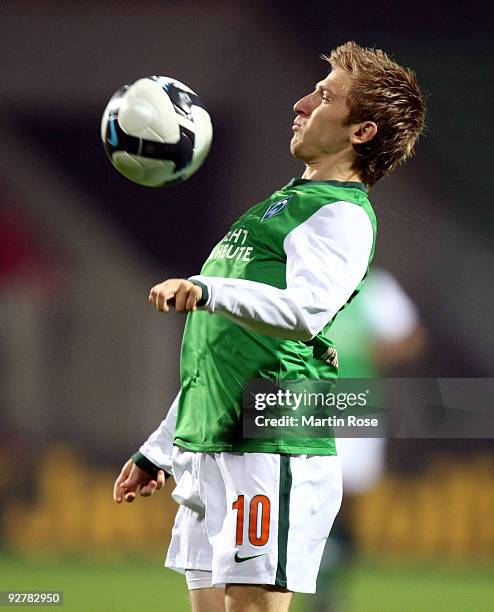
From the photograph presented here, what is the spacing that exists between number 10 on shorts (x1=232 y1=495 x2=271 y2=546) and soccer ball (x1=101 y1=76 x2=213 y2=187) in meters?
0.74

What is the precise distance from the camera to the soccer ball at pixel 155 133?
215 centimetres

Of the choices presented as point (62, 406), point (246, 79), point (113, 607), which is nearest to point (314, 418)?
point (113, 607)

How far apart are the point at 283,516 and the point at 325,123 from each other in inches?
33.2

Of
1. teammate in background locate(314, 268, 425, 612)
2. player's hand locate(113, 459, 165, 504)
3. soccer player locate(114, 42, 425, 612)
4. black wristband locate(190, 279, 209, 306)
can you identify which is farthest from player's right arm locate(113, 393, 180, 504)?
teammate in background locate(314, 268, 425, 612)

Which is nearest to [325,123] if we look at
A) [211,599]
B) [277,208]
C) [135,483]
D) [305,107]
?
[305,107]

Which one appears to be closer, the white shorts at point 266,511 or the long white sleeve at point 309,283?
the long white sleeve at point 309,283

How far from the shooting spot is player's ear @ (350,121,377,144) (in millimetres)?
2152

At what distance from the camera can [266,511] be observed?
6.16 ft

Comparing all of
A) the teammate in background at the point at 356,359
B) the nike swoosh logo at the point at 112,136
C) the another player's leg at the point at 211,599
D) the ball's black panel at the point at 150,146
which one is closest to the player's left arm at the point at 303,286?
the ball's black panel at the point at 150,146

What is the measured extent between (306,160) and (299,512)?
0.77m

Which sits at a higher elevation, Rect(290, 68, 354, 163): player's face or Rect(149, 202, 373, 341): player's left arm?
Rect(290, 68, 354, 163): player's face

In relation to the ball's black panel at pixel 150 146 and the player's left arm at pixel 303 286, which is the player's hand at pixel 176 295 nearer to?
the player's left arm at pixel 303 286

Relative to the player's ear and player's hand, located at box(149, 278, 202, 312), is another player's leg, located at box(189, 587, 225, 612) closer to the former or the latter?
player's hand, located at box(149, 278, 202, 312)

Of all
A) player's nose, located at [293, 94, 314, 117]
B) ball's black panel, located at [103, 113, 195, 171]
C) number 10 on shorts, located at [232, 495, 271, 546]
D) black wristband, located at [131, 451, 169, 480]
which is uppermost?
player's nose, located at [293, 94, 314, 117]
